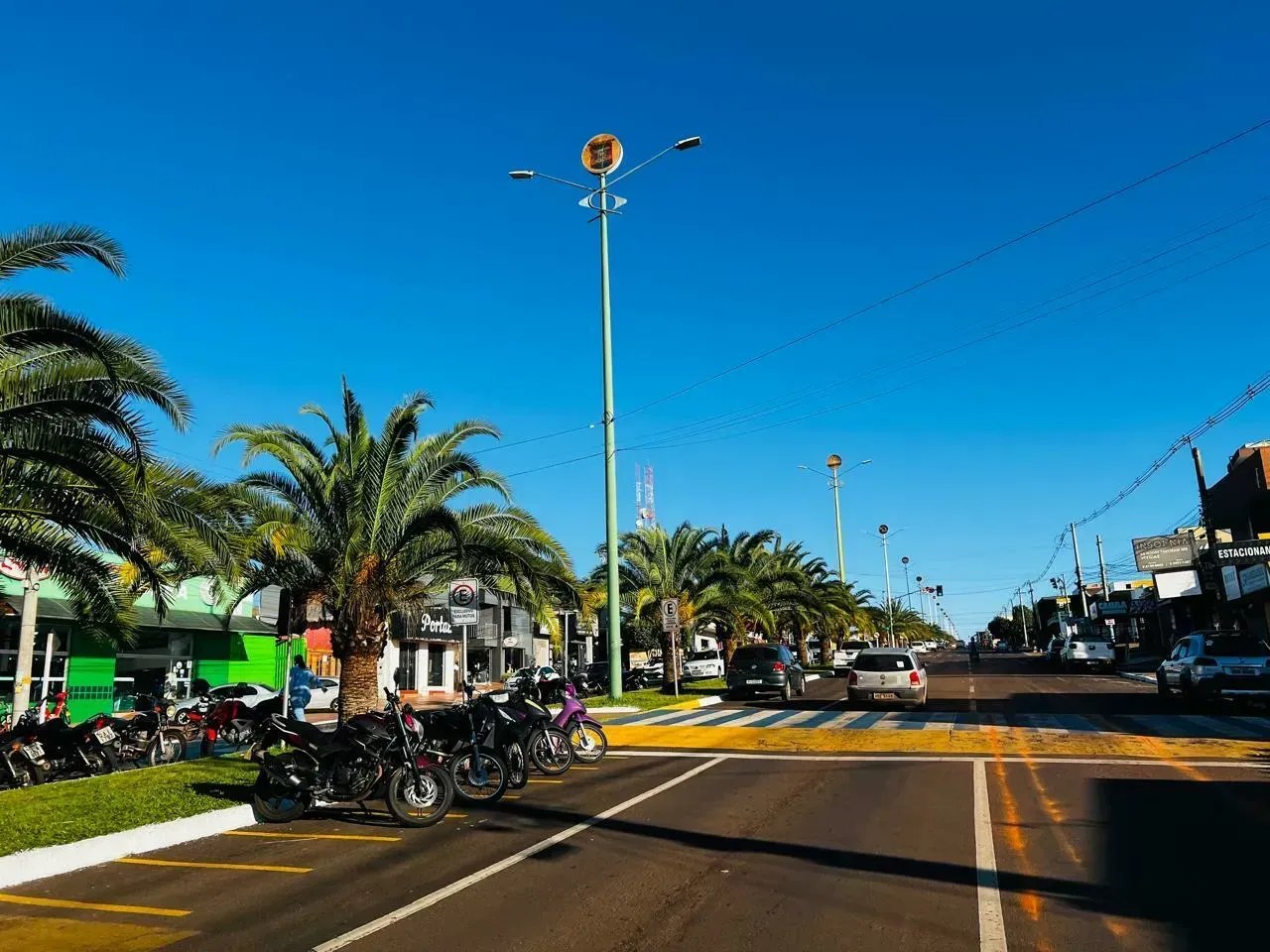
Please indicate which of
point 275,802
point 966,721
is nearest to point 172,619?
point 275,802

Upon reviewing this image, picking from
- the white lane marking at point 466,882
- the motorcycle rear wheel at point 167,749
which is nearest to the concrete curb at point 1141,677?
the white lane marking at point 466,882

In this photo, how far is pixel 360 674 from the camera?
15875 mm

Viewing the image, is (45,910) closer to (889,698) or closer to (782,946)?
(782,946)

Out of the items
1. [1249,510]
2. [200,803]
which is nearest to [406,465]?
[200,803]

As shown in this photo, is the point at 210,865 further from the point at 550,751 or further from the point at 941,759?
the point at 941,759

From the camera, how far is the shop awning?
24.2 meters

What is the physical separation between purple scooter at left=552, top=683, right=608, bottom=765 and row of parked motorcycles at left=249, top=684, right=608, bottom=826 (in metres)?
1.93

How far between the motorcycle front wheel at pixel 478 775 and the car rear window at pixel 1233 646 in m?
17.2

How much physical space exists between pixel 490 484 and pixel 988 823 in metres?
12.1

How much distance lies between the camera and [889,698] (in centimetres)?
2208

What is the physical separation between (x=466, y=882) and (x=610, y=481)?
1804 centimetres

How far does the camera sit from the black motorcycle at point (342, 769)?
30.1 feet

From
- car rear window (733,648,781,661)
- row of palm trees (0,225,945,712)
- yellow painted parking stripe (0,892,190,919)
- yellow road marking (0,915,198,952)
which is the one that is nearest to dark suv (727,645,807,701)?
car rear window (733,648,781,661)

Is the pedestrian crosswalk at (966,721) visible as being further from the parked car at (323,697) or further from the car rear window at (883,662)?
the parked car at (323,697)
